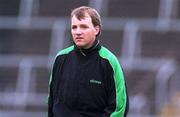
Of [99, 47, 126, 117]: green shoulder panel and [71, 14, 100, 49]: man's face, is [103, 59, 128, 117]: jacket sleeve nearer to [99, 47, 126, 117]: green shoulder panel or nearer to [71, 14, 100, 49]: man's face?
[99, 47, 126, 117]: green shoulder panel

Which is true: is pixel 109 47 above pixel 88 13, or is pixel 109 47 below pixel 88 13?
below

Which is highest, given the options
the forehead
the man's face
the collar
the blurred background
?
the forehead

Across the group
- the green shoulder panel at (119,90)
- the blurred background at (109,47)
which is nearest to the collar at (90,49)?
the green shoulder panel at (119,90)

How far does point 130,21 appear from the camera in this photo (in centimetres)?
1592

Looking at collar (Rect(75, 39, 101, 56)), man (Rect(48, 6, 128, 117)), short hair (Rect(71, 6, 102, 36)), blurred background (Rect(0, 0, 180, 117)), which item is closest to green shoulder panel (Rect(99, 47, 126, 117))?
man (Rect(48, 6, 128, 117))

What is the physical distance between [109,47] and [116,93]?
9.68 m

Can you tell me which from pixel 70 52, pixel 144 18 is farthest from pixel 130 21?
pixel 70 52

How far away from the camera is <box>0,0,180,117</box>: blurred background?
1430 centimetres

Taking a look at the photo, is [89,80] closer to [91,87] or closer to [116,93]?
[91,87]

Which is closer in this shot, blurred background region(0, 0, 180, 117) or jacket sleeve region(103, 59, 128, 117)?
jacket sleeve region(103, 59, 128, 117)

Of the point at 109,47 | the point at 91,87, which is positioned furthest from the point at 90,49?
the point at 109,47

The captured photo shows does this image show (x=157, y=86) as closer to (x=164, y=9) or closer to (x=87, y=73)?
(x=164, y=9)

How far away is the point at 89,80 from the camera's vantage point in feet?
18.7

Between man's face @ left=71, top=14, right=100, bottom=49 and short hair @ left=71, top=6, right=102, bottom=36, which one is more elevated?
short hair @ left=71, top=6, right=102, bottom=36
